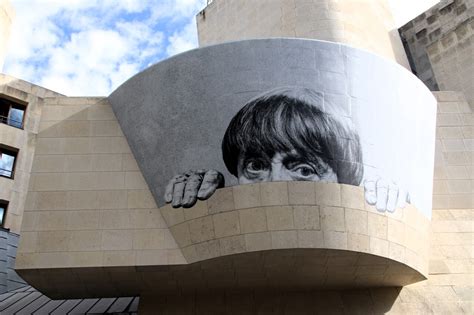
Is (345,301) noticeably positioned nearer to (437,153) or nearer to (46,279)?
(437,153)

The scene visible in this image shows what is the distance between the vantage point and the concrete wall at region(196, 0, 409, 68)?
809 inches

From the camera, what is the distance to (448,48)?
19.8 metres

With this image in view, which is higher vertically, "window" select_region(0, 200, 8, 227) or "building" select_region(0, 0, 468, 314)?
"window" select_region(0, 200, 8, 227)

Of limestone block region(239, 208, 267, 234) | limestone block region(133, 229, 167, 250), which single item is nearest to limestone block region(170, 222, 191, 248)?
limestone block region(133, 229, 167, 250)

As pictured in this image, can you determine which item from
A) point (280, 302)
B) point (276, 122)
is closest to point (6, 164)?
point (280, 302)

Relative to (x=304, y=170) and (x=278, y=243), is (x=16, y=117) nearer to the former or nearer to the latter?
(x=304, y=170)

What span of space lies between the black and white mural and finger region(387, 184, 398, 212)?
1.5 inches

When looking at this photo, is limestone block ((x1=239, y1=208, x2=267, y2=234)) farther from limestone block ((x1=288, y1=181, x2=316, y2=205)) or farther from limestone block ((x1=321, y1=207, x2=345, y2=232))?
limestone block ((x1=321, y1=207, x2=345, y2=232))

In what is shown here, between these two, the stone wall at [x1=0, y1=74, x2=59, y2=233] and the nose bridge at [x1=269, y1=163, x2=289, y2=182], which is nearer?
the nose bridge at [x1=269, y1=163, x2=289, y2=182]

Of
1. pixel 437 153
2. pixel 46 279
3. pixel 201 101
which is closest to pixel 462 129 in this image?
pixel 437 153

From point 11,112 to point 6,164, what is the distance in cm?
322

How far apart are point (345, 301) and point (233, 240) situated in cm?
454

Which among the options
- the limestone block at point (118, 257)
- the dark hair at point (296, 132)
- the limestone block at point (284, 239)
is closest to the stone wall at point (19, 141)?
the limestone block at point (118, 257)

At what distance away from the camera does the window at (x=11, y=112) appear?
1005 inches
